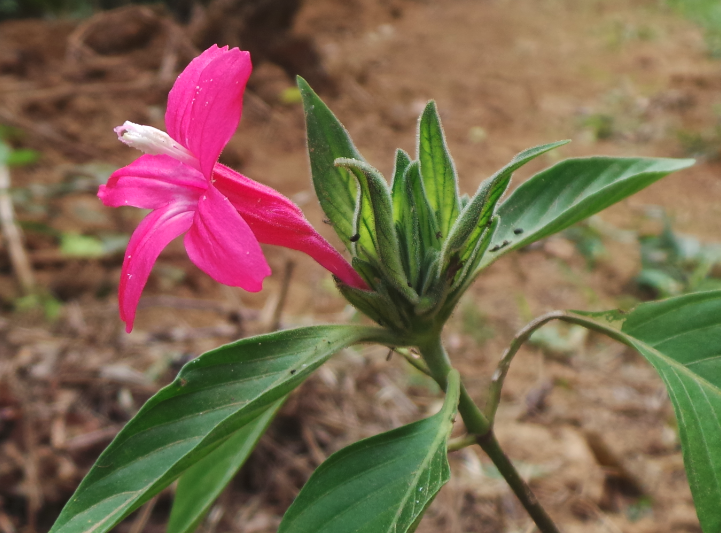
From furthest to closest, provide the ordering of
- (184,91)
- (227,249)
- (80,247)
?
(80,247) < (184,91) < (227,249)

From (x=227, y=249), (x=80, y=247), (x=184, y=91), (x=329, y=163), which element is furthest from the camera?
(x=80, y=247)

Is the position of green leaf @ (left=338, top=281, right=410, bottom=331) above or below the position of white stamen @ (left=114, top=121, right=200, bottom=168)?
below

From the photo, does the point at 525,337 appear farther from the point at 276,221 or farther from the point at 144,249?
the point at 144,249

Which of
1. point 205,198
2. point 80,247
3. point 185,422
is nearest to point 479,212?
point 205,198

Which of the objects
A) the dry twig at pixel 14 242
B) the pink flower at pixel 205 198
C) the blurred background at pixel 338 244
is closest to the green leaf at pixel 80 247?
the blurred background at pixel 338 244

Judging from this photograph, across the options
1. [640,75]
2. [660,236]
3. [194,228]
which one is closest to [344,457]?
[194,228]

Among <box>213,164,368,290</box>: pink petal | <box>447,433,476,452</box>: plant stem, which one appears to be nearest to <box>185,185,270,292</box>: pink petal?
<box>213,164,368,290</box>: pink petal

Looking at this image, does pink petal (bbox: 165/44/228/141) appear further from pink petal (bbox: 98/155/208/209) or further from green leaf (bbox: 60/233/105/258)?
green leaf (bbox: 60/233/105/258)

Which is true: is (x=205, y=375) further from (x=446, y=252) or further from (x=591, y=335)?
(x=591, y=335)

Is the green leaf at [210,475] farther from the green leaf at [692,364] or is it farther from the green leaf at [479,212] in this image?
the green leaf at [692,364]
